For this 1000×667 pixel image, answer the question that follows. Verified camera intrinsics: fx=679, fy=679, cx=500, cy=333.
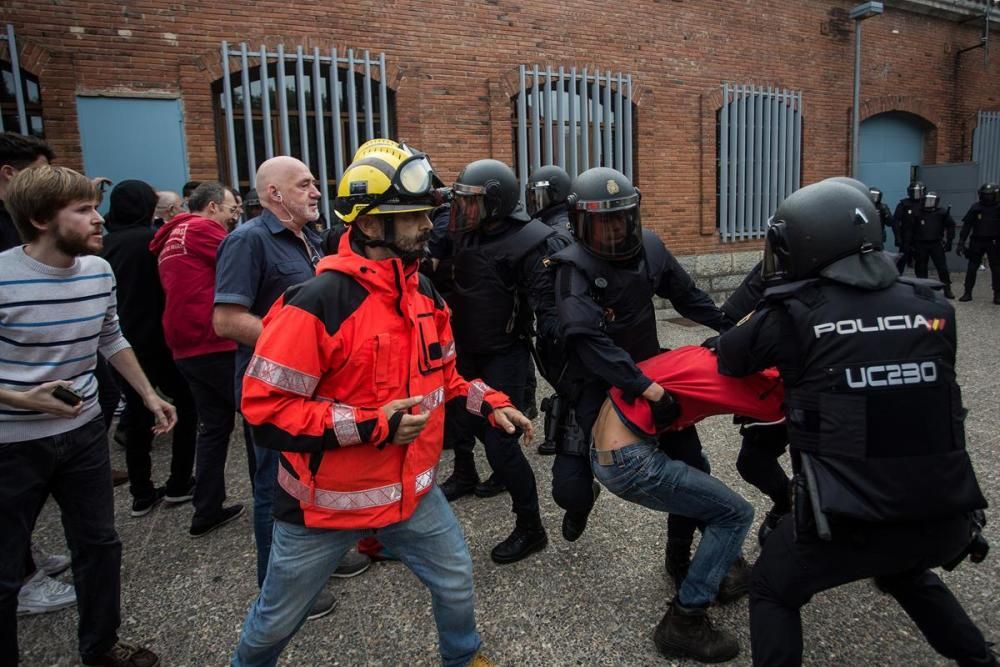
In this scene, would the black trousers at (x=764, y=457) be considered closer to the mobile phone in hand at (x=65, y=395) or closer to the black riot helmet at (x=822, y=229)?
the black riot helmet at (x=822, y=229)

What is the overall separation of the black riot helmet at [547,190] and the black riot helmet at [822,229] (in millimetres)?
2834

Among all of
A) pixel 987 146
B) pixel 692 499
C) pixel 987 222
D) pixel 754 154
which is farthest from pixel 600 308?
pixel 987 146

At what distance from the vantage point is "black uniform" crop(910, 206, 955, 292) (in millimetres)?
10938

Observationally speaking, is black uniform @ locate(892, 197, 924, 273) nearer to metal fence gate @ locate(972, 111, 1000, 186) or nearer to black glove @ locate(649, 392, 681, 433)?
metal fence gate @ locate(972, 111, 1000, 186)

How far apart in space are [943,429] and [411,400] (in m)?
1.40

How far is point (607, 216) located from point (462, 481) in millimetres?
2086

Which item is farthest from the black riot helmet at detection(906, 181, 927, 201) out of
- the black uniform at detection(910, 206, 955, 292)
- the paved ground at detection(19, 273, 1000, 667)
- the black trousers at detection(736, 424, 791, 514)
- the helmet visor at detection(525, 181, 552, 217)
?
the black trousers at detection(736, 424, 791, 514)

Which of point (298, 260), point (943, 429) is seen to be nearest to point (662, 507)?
point (943, 429)

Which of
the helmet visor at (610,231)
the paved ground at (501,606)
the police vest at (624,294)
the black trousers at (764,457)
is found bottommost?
the paved ground at (501,606)

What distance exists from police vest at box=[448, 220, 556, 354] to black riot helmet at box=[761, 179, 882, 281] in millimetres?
1606

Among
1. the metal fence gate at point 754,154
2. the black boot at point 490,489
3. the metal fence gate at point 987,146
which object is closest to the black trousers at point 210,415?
the black boot at point 490,489

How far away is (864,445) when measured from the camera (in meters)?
1.75

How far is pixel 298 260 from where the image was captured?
2924 millimetres

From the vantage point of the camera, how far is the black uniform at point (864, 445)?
5.73 feet
